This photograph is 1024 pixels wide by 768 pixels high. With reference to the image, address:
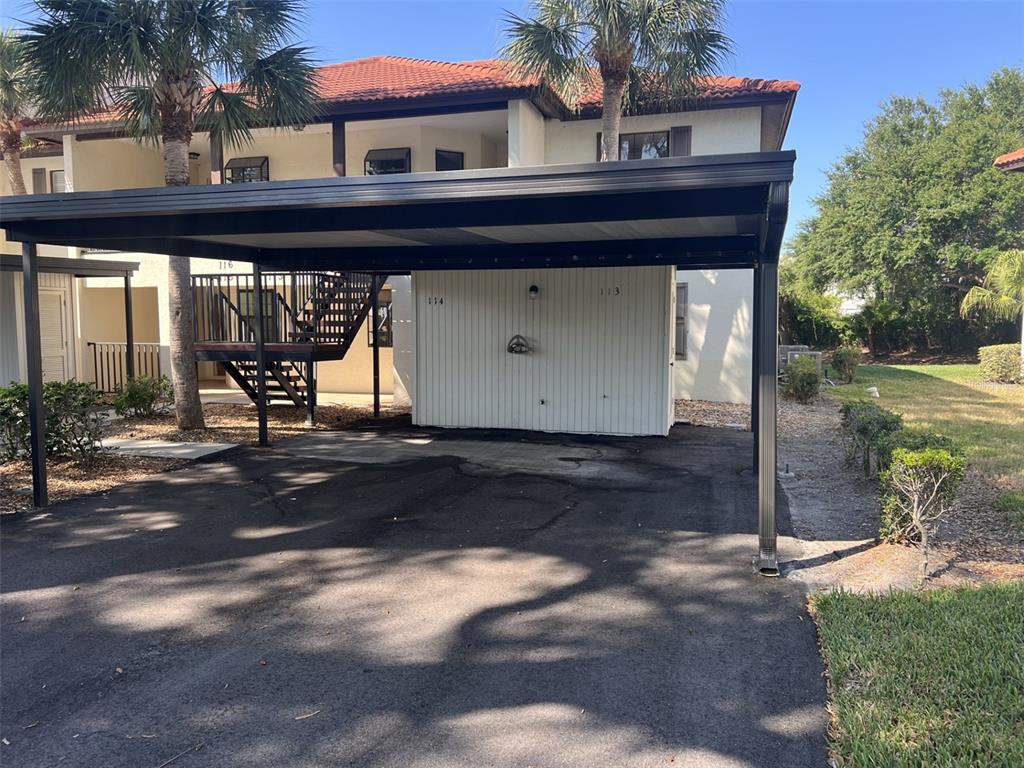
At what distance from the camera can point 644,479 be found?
26.8 feet

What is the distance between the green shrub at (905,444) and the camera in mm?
6172

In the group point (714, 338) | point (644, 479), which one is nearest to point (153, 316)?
point (714, 338)

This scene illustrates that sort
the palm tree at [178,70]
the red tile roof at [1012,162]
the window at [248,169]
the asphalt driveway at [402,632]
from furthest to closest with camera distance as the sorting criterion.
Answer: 1. the window at [248,169]
2. the red tile roof at [1012,162]
3. the palm tree at [178,70]
4. the asphalt driveway at [402,632]

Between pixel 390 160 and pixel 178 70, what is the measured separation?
5.86 metres

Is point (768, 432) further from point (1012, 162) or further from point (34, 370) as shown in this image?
point (1012, 162)

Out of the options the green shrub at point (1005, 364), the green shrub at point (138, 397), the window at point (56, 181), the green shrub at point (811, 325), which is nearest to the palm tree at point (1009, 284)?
the green shrub at point (1005, 364)

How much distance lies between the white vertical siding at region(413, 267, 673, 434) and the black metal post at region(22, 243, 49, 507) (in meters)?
6.01

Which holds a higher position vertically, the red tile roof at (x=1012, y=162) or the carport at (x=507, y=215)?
the red tile roof at (x=1012, y=162)

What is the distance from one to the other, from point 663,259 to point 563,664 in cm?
658

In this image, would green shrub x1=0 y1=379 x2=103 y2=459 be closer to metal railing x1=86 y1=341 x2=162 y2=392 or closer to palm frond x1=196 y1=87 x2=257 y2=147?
palm frond x1=196 y1=87 x2=257 y2=147

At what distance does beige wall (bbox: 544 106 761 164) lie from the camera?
13.6 m

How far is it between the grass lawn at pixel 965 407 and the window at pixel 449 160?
30.8ft

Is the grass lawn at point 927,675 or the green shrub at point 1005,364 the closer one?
the grass lawn at point 927,675

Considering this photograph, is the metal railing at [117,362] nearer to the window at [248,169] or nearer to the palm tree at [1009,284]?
the window at [248,169]
